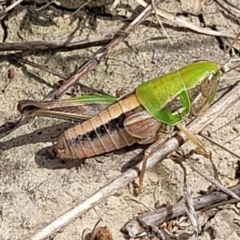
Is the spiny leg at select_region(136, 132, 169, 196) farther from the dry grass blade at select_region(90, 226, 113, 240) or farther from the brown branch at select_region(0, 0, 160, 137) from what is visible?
the brown branch at select_region(0, 0, 160, 137)

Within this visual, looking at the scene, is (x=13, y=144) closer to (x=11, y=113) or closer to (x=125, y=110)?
(x=11, y=113)

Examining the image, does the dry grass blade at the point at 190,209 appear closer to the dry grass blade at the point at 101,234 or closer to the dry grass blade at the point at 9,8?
the dry grass blade at the point at 101,234

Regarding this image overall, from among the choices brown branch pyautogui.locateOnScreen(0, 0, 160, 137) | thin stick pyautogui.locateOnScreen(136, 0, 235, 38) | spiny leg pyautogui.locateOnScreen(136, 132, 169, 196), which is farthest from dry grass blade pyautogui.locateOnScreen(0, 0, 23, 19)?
spiny leg pyautogui.locateOnScreen(136, 132, 169, 196)

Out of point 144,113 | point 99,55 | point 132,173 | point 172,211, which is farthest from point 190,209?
point 99,55

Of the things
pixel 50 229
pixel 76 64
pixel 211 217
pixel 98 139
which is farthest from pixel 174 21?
pixel 50 229

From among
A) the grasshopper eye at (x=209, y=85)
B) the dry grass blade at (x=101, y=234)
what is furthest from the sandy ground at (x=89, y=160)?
the grasshopper eye at (x=209, y=85)

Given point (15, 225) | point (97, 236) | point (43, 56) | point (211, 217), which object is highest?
point (43, 56)

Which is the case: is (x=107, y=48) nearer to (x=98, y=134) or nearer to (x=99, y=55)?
(x=99, y=55)
